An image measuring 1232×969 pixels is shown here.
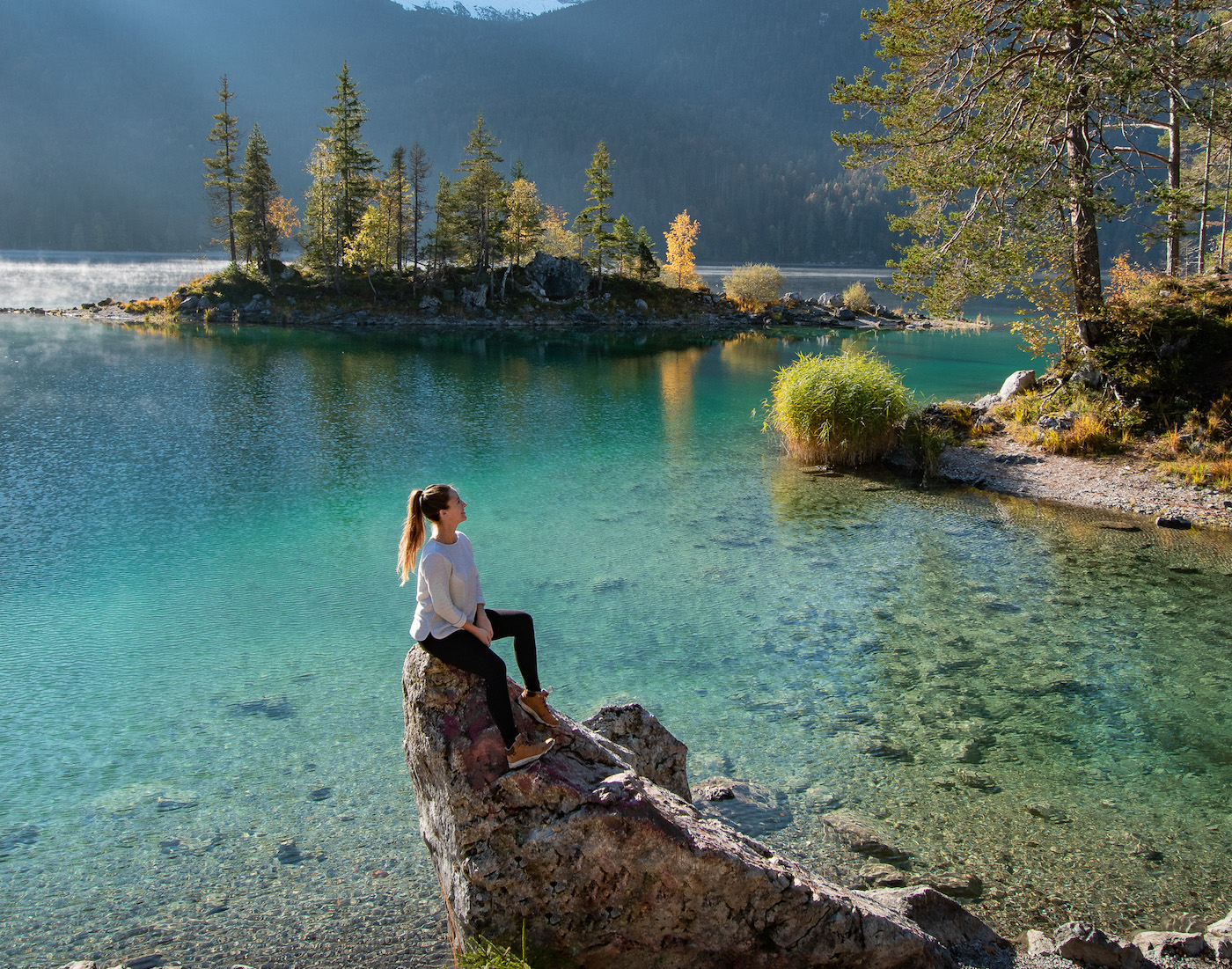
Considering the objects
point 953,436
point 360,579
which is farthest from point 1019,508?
point 360,579

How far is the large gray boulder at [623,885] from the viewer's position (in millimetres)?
4527

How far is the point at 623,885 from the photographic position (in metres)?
4.54

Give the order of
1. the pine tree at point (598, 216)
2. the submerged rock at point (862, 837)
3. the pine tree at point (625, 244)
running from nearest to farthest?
the submerged rock at point (862, 837) → the pine tree at point (598, 216) → the pine tree at point (625, 244)

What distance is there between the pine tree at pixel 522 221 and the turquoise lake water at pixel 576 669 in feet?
175

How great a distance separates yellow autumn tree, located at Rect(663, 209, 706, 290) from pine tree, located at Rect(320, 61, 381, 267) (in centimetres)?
2694

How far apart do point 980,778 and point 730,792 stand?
2531 mm

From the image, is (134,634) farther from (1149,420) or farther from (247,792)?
(1149,420)

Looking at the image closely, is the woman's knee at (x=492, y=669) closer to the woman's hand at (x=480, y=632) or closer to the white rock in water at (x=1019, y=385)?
the woman's hand at (x=480, y=632)

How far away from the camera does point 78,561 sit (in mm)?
13758

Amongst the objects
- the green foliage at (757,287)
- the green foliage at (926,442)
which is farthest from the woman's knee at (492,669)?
the green foliage at (757,287)

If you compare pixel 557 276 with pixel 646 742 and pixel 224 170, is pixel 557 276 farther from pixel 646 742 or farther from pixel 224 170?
pixel 646 742

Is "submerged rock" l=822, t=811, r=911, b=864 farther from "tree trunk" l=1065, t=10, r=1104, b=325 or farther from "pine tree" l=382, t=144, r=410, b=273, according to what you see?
"pine tree" l=382, t=144, r=410, b=273

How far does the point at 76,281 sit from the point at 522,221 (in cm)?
6233

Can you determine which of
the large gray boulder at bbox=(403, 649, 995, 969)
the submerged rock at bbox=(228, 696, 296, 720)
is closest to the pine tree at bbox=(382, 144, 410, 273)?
the submerged rock at bbox=(228, 696, 296, 720)
